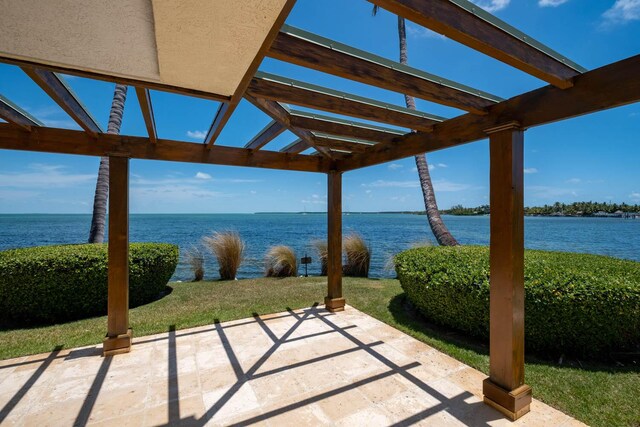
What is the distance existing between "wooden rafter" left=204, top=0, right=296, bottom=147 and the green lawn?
2701 mm

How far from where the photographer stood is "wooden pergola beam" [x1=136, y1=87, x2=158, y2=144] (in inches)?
77.5

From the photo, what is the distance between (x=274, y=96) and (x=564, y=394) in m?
3.28

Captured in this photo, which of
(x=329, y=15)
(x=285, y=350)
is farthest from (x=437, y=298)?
(x=329, y=15)

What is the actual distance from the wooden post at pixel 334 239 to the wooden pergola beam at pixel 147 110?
91.9 inches

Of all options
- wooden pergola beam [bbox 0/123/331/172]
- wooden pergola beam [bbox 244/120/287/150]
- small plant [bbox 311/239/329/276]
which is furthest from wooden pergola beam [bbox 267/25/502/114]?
small plant [bbox 311/239/329/276]

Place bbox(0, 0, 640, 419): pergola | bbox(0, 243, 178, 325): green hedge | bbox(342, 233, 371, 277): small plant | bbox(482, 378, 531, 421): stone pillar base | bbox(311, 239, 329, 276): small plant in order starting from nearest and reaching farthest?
bbox(0, 0, 640, 419): pergola → bbox(482, 378, 531, 421): stone pillar base → bbox(0, 243, 178, 325): green hedge → bbox(342, 233, 371, 277): small plant → bbox(311, 239, 329, 276): small plant

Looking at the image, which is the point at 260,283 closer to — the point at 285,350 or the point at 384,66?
the point at 285,350

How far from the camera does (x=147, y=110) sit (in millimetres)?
2295

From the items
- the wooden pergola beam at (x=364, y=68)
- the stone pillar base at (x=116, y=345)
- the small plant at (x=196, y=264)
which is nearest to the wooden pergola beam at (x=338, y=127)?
the wooden pergola beam at (x=364, y=68)

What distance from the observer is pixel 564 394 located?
2.32 metres

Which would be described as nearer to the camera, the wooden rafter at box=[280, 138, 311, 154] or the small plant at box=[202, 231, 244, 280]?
the wooden rafter at box=[280, 138, 311, 154]

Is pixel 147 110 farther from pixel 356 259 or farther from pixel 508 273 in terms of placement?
pixel 356 259

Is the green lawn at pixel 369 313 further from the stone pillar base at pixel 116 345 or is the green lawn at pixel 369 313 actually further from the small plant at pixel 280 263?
the small plant at pixel 280 263

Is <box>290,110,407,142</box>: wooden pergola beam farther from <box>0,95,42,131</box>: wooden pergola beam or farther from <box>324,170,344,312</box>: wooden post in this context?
<box>0,95,42,131</box>: wooden pergola beam
